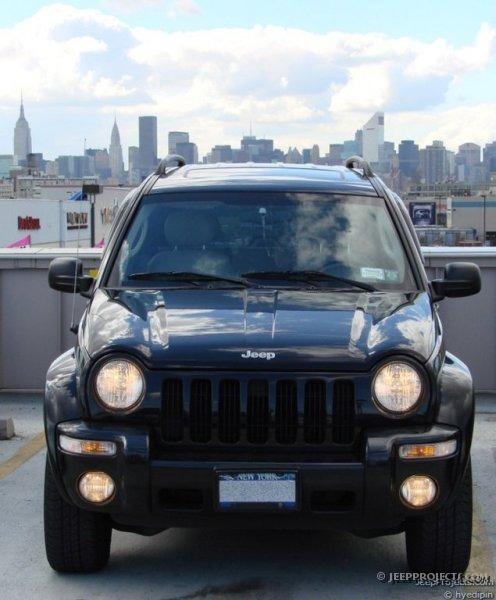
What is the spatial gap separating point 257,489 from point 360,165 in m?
2.91

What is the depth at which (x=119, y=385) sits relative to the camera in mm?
4562

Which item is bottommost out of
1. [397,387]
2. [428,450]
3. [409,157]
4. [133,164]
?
[428,450]

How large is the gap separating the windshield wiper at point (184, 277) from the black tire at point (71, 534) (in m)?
1.10

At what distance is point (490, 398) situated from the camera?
10.1m

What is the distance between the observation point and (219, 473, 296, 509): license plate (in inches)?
175

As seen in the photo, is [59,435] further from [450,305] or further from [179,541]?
[450,305]

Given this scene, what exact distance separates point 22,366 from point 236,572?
568cm

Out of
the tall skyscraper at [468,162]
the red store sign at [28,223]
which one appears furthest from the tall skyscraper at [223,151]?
the tall skyscraper at [468,162]

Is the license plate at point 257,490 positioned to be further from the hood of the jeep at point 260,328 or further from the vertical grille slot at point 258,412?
the hood of the jeep at point 260,328

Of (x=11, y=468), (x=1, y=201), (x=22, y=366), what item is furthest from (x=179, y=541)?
(x=1, y=201)

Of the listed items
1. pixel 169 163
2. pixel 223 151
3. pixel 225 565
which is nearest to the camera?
pixel 225 565

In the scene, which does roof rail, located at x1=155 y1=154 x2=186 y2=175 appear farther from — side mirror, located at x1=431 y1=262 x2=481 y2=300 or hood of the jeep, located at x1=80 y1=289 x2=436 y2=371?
side mirror, located at x1=431 y1=262 x2=481 y2=300

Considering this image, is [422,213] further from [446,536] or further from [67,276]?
[446,536]

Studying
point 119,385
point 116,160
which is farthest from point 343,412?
point 116,160
